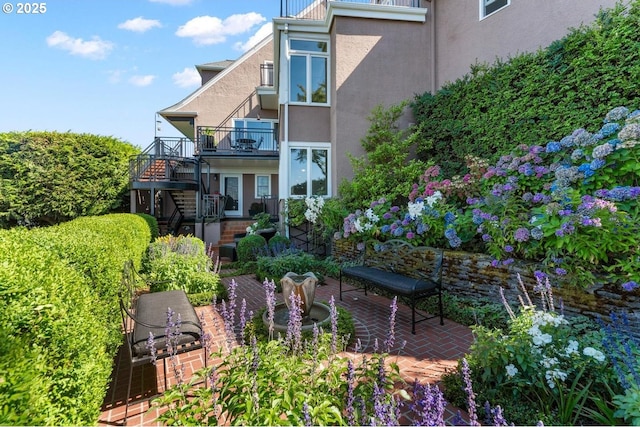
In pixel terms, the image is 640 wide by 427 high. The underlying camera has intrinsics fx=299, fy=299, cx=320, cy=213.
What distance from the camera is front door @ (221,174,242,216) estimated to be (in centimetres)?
1655

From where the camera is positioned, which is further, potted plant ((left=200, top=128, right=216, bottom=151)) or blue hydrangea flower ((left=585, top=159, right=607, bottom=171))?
potted plant ((left=200, top=128, right=216, bottom=151))

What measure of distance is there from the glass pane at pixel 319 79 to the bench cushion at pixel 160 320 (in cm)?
788

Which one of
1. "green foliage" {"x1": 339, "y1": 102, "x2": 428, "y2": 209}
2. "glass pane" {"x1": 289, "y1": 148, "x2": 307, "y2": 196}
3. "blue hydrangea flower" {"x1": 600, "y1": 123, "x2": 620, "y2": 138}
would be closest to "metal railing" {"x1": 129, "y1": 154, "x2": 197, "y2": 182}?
"glass pane" {"x1": 289, "y1": 148, "x2": 307, "y2": 196}

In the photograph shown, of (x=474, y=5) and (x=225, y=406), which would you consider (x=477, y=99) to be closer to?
(x=474, y=5)

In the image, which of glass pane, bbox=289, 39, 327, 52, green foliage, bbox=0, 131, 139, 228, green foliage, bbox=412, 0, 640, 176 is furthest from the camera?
green foliage, bbox=0, 131, 139, 228

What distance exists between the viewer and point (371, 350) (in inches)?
146

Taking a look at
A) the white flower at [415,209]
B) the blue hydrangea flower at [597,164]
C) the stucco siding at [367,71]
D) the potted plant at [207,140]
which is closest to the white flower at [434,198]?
the white flower at [415,209]

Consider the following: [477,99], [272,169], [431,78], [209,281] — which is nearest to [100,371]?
[209,281]

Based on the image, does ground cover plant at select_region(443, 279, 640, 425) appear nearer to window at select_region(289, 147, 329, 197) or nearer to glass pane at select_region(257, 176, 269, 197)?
window at select_region(289, 147, 329, 197)

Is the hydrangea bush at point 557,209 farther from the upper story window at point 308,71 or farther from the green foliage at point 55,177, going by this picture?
the green foliage at point 55,177

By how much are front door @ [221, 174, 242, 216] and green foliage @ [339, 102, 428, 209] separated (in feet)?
30.0

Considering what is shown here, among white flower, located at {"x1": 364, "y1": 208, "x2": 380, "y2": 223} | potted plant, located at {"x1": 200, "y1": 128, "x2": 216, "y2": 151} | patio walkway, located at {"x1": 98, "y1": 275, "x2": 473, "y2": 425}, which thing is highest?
potted plant, located at {"x1": 200, "y1": 128, "x2": 216, "y2": 151}

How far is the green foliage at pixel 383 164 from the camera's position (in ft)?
26.7

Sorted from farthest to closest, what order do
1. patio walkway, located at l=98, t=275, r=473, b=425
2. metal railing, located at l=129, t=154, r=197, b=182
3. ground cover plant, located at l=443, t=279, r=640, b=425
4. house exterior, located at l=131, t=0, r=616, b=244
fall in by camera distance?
metal railing, located at l=129, t=154, r=197, b=182 < house exterior, located at l=131, t=0, r=616, b=244 < patio walkway, located at l=98, t=275, r=473, b=425 < ground cover plant, located at l=443, t=279, r=640, b=425
